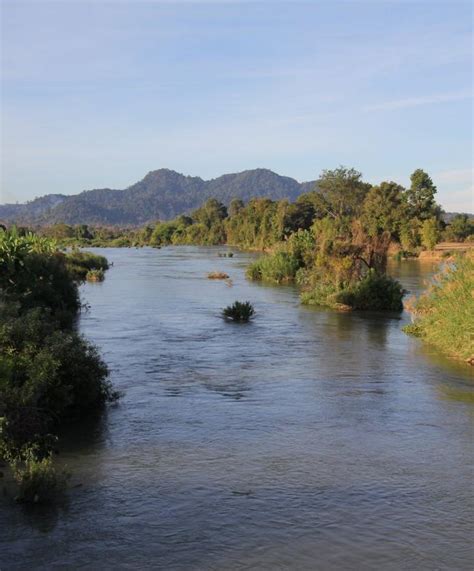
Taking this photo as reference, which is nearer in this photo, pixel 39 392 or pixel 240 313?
pixel 39 392

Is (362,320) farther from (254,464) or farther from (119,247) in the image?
(119,247)

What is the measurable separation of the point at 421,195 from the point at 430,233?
8350mm

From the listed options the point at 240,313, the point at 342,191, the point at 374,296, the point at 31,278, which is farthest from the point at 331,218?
the point at 31,278

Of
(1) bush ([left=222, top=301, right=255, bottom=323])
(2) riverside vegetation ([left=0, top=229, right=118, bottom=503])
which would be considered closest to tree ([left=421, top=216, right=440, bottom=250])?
(1) bush ([left=222, top=301, right=255, bottom=323])

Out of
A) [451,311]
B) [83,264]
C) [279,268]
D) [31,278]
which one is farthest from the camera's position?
[83,264]

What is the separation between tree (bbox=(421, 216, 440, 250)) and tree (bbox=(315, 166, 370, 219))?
33.9 meters

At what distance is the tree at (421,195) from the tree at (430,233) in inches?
182

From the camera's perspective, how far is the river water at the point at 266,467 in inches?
333

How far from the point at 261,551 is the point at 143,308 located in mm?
24841

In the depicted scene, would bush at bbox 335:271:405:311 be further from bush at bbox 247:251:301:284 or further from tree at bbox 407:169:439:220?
tree at bbox 407:169:439:220

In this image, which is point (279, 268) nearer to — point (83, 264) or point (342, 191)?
point (83, 264)

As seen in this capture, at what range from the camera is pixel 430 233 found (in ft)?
264

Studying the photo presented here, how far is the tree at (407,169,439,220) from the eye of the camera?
86.2 metres

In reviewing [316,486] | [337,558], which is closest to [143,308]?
[316,486]
